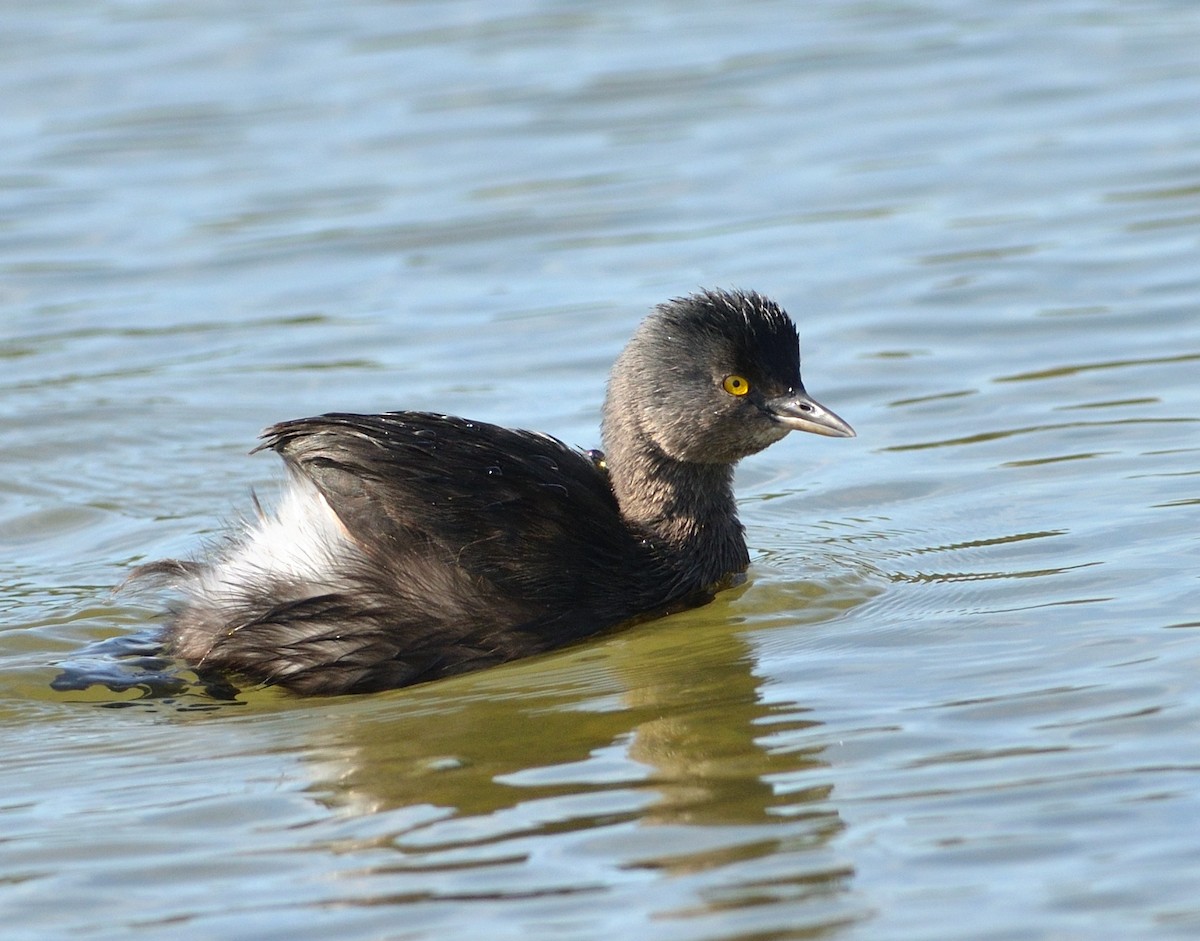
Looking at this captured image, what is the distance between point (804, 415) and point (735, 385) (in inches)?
10.2

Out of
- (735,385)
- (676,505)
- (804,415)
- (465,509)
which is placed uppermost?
(735,385)

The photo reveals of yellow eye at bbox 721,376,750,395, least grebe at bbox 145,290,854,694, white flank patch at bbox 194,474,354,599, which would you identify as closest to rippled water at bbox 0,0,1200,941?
least grebe at bbox 145,290,854,694

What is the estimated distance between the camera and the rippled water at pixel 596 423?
4949mm

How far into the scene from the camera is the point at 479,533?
→ 6.45 meters

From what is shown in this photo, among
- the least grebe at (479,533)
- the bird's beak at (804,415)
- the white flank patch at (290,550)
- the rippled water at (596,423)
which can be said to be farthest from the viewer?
the bird's beak at (804,415)

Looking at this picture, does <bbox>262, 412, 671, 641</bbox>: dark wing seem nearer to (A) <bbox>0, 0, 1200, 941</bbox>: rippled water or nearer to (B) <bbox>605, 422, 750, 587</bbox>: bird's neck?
(A) <bbox>0, 0, 1200, 941</bbox>: rippled water

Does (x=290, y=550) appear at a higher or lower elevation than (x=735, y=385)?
lower

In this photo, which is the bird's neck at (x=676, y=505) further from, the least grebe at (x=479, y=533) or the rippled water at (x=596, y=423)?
the rippled water at (x=596, y=423)

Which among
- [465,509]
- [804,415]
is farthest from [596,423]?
[465,509]

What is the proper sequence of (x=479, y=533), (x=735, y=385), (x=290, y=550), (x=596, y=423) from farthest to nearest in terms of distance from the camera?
(x=596, y=423) → (x=735, y=385) → (x=290, y=550) → (x=479, y=533)

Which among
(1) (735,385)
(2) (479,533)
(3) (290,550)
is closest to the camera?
(2) (479,533)

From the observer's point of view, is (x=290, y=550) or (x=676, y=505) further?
(x=676, y=505)

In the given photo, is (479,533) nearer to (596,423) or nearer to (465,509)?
(465,509)

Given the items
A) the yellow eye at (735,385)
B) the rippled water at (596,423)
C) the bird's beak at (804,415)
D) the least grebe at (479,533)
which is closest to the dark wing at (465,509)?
the least grebe at (479,533)
